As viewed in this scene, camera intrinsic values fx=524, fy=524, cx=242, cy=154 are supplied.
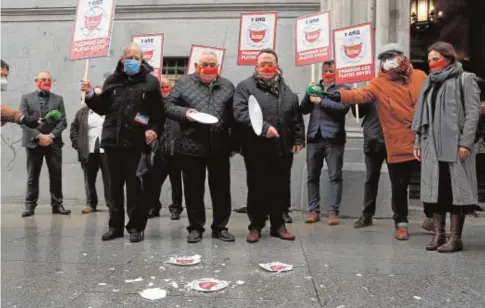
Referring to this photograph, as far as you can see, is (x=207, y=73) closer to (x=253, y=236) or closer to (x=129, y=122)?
(x=129, y=122)

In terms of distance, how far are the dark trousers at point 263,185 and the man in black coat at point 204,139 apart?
251mm

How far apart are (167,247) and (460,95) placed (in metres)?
3.16

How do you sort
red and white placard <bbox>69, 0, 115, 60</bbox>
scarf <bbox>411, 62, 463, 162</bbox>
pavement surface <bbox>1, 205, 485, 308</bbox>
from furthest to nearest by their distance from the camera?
red and white placard <bbox>69, 0, 115, 60</bbox> < scarf <bbox>411, 62, 463, 162</bbox> < pavement surface <bbox>1, 205, 485, 308</bbox>

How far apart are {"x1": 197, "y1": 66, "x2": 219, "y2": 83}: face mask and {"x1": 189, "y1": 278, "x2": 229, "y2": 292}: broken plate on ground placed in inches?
87.2

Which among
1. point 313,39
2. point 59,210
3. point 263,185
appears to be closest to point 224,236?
point 263,185

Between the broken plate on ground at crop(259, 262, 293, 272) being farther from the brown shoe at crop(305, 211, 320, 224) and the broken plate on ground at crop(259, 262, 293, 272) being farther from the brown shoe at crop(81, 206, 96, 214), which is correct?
the brown shoe at crop(81, 206, 96, 214)

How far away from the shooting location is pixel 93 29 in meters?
6.36

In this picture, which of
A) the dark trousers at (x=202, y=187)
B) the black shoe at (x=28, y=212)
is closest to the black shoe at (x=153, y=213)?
the black shoe at (x=28, y=212)

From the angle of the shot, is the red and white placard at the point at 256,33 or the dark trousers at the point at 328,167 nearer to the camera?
the dark trousers at the point at 328,167

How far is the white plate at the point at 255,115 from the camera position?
502cm

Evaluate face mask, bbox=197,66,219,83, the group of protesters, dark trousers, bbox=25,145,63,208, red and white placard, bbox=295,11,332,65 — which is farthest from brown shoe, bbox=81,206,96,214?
red and white placard, bbox=295,11,332,65

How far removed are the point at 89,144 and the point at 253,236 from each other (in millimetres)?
3570

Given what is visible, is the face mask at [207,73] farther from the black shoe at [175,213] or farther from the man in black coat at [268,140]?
the black shoe at [175,213]

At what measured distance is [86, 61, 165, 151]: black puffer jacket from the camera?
17.3 ft
